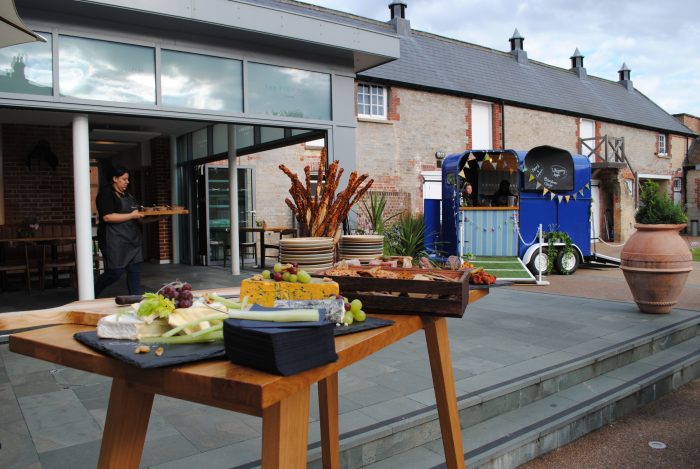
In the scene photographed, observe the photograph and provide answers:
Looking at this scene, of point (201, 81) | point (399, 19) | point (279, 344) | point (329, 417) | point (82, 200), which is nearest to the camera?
point (279, 344)

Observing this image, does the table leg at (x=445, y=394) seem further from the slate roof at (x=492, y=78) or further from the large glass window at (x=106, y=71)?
the slate roof at (x=492, y=78)


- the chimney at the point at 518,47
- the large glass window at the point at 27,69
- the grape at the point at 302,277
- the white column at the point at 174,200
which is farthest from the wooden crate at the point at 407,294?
the chimney at the point at 518,47

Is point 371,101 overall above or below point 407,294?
above

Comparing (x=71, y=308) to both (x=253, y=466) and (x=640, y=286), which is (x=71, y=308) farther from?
(x=640, y=286)

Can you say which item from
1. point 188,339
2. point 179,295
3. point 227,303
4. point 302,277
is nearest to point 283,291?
point 302,277

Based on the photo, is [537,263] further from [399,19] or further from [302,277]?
[399,19]

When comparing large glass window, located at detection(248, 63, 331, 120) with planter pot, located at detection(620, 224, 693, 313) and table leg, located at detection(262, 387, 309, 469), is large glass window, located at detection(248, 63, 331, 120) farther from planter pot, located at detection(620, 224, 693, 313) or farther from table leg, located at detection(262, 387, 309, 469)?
table leg, located at detection(262, 387, 309, 469)

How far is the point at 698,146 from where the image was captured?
29.5 metres

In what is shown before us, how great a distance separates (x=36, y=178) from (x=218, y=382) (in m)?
10.8

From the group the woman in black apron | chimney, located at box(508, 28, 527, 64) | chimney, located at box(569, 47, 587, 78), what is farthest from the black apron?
chimney, located at box(569, 47, 587, 78)

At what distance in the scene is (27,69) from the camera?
5445 mm

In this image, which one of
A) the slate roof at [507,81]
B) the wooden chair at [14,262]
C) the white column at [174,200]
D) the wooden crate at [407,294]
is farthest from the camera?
the slate roof at [507,81]

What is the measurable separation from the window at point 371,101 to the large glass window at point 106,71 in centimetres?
1064

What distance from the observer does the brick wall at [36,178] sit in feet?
32.8
